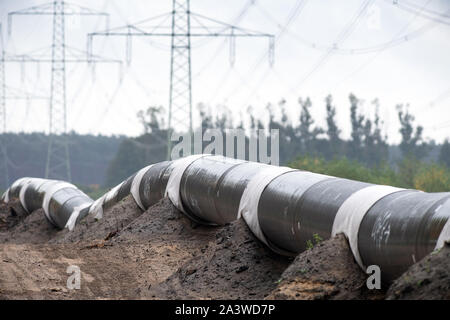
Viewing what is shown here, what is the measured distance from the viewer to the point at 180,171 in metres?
17.3

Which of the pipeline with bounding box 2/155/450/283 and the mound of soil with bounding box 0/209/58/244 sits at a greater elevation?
the pipeline with bounding box 2/155/450/283

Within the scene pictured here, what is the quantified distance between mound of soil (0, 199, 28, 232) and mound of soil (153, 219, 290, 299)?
60.1ft

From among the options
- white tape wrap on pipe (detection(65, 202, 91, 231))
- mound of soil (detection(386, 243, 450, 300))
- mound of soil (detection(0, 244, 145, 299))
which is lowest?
white tape wrap on pipe (detection(65, 202, 91, 231))

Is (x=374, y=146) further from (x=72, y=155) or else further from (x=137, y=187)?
(x=137, y=187)

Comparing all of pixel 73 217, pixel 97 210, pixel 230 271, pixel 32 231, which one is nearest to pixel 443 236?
pixel 230 271

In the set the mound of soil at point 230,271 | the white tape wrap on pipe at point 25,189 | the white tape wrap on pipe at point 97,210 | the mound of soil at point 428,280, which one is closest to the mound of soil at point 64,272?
the mound of soil at point 230,271

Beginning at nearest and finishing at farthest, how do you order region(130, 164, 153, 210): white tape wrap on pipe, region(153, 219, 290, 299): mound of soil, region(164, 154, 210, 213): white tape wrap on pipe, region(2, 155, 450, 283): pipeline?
1. region(2, 155, 450, 283): pipeline
2. region(153, 219, 290, 299): mound of soil
3. region(164, 154, 210, 213): white tape wrap on pipe
4. region(130, 164, 153, 210): white tape wrap on pipe

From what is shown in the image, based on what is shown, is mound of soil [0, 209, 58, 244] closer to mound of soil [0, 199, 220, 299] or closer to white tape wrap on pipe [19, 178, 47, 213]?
white tape wrap on pipe [19, 178, 47, 213]

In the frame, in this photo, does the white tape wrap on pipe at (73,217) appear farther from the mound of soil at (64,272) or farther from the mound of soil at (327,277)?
the mound of soil at (327,277)

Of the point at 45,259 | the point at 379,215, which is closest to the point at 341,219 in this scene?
the point at 379,215

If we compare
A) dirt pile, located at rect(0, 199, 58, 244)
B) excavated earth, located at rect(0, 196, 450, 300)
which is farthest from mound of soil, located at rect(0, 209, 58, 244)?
excavated earth, located at rect(0, 196, 450, 300)

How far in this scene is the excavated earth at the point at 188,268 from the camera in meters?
9.59

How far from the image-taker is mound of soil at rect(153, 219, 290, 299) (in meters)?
11.6
